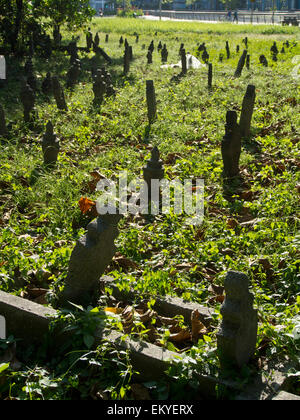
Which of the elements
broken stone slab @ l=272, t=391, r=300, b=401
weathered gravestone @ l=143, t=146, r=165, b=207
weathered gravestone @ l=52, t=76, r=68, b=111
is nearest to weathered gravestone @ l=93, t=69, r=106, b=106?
weathered gravestone @ l=52, t=76, r=68, b=111

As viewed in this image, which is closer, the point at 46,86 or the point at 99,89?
the point at 99,89

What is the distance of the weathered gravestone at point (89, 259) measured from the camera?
11.1ft

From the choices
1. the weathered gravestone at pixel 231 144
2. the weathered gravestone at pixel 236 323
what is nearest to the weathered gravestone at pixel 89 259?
the weathered gravestone at pixel 236 323

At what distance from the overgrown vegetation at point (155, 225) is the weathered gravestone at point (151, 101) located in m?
0.18

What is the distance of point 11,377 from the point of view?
10.2 feet

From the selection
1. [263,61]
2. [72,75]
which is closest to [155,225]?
[72,75]

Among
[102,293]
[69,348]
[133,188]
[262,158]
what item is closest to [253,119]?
[262,158]

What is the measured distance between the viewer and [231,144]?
240 inches

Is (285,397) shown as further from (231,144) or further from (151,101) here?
(151,101)

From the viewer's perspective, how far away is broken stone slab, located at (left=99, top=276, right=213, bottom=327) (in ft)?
11.5

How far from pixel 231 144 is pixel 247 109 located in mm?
1846

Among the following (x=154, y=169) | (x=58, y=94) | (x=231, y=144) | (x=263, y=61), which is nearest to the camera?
(x=154, y=169)

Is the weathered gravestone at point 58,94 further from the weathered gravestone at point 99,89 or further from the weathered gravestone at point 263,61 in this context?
the weathered gravestone at point 263,61

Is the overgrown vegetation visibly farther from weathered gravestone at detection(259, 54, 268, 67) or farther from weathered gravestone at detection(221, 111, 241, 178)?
weathered gravestone at detection(259, 54, 268, 67)
